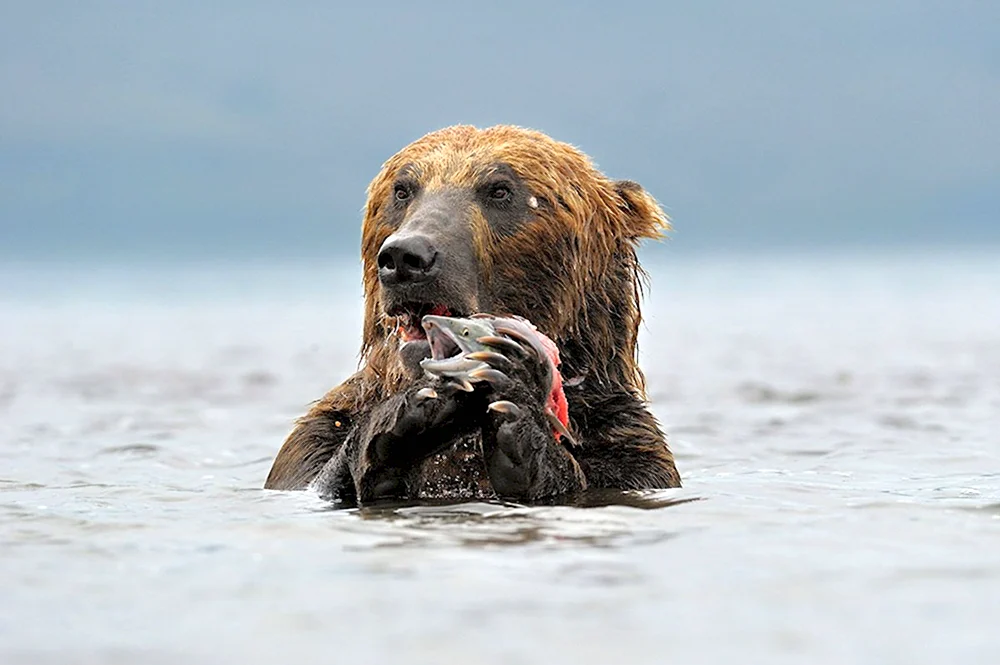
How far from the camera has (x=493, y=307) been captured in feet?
21.5

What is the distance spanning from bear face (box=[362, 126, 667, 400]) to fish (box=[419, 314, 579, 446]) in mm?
448

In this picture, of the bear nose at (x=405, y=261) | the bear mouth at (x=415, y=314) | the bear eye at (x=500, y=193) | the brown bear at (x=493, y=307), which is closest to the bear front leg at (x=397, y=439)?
the brown bear at (x=493, y=307)

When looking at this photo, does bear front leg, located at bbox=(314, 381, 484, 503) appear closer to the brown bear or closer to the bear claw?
the brown bear

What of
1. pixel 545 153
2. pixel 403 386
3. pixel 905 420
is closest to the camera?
pixel 403 386

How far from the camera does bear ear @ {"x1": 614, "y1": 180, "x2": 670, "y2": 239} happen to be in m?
7.22

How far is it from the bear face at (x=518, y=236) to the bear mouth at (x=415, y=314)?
11mm

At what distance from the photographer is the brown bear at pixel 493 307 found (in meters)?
5.94

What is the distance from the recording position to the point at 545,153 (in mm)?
6941

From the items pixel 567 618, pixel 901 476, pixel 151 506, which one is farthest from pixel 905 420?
pixel 567 618

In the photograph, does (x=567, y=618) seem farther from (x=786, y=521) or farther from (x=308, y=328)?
(x=308, y=328)

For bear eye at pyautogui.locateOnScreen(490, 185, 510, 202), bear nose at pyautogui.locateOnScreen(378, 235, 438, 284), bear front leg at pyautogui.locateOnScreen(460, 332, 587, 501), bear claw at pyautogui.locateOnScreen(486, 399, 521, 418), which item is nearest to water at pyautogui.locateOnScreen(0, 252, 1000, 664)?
bear front leg at pyautogui.locateOnScreen(460, 332, 587, 501)

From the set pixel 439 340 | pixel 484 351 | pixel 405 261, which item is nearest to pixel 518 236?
pixel 405 261

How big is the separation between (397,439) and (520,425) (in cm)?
44

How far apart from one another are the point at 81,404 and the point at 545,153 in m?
8.21
